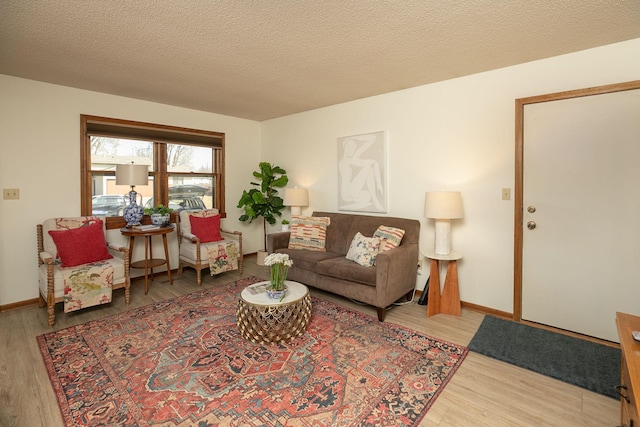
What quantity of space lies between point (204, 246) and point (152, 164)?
1417 millimetres

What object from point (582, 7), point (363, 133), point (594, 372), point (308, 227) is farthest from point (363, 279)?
point (582, 7)

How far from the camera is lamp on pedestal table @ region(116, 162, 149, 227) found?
11.4 feet

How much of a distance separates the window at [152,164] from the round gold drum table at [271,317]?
2.54 meters

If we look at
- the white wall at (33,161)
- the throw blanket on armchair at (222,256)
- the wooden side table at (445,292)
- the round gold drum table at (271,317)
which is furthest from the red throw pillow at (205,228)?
the wooden side table at (445,292)

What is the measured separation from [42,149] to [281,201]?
296 centimetres

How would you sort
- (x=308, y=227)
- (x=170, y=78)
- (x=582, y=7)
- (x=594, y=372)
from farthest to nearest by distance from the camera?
(x=308, y=227)
(x=170, y=78)
(x=594, y=372)
(x=582, y=7)

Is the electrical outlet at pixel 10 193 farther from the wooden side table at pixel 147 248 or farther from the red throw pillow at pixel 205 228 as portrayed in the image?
the red throw pillow at pixel 205 228

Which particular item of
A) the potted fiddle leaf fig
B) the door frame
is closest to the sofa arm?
the potted fiddle leaf fig

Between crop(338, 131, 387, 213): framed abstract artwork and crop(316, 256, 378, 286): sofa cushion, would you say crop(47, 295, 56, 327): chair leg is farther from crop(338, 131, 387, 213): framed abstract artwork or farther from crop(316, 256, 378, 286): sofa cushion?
crop(338, 131, 387, 213): framed abstract artwork

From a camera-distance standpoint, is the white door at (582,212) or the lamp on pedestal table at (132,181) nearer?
the white door at (582,212)

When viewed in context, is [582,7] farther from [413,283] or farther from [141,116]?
[141,116]

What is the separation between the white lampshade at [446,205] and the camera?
2.88 m

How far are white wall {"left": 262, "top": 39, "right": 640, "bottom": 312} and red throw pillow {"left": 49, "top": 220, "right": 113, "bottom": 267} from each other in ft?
10.7

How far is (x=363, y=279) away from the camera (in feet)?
9.46
